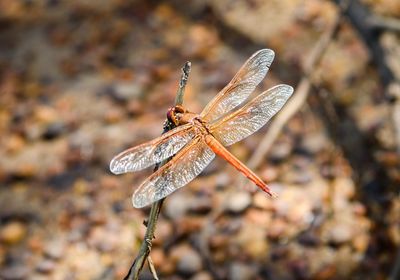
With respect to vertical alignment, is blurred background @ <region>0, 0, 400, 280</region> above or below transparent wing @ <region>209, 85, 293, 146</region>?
above

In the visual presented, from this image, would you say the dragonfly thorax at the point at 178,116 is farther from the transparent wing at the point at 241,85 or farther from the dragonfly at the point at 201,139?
the transparent wing at the point at 241,85

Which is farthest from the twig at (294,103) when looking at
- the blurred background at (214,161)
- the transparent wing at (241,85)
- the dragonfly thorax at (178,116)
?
the dragonfly thorax at (178,116)

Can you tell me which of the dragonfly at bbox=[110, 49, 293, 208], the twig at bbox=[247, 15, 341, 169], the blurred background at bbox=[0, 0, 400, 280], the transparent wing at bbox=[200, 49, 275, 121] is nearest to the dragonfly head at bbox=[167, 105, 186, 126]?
the dragonfly at bbox=[110, 49, 293, 208]

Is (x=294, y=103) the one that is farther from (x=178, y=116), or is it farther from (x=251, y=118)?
(x=178, y=116)

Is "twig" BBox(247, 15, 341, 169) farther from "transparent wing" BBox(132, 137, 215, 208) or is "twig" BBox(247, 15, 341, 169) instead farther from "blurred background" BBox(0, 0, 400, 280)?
"transparent wing" BBox(132, 137, 215, 208)

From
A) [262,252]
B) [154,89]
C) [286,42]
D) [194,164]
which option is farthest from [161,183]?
[286,42]

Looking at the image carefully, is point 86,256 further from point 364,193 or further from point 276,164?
point 364,193

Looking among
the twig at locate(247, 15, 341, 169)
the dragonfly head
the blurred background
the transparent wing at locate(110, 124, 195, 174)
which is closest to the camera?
the dragonfly head

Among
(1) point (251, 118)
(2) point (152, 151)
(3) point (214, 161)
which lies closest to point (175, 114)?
(2) point (152, 151)
